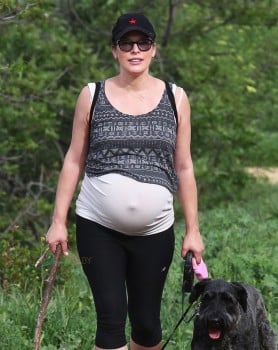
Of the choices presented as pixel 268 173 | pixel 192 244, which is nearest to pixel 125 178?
pixel 192 244

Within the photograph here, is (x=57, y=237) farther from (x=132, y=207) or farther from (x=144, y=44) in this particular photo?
(x=144, y=44)

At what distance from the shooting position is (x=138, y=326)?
492 cm

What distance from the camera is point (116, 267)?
184 inches

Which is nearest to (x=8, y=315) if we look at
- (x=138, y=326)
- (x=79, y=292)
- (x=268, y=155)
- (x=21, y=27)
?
(x=79, y=292)

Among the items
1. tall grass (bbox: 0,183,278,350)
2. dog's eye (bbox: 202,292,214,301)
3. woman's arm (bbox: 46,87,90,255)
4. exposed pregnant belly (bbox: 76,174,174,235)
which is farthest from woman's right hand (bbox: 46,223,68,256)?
tall grass (bbox: 0,183,278,350)

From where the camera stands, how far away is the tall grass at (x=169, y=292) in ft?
19.8

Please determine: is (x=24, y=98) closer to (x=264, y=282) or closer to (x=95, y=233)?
(x=264, y=282)

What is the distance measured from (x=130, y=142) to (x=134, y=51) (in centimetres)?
47

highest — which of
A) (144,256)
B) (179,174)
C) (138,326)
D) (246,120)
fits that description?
(246,120)

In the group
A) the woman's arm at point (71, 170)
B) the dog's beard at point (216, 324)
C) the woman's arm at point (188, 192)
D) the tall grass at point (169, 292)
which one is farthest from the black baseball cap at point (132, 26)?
the tall grass at point (169, 292)

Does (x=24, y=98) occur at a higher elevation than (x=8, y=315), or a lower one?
higher

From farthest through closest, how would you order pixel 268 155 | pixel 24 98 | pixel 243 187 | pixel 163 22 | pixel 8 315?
pixel 268 155
pixel 243 187
pixel 163 22
pixel 24 98
pixel 8 315

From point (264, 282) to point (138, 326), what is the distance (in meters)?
2.48

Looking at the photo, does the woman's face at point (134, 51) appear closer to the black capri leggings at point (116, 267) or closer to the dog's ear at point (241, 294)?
the black capri leggings at point (116, 267)
